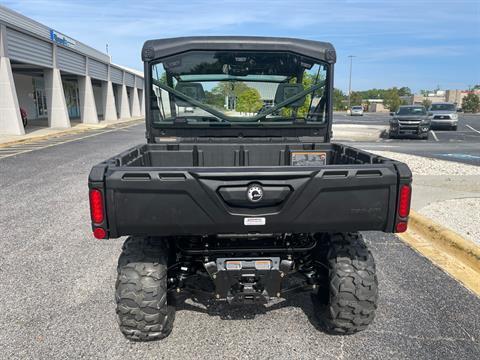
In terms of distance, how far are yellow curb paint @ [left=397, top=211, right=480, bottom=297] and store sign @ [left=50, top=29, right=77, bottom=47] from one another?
84.5 ft

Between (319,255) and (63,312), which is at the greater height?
(319,255)

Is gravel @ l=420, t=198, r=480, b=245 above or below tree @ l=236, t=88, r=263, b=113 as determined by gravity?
below

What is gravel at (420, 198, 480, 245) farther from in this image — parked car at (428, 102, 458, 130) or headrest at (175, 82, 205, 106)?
parked car at (428, 102, 458, 130)

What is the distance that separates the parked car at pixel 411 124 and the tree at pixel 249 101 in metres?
17.4

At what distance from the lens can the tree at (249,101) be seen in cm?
416

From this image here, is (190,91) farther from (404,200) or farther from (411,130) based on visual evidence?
(411,130)

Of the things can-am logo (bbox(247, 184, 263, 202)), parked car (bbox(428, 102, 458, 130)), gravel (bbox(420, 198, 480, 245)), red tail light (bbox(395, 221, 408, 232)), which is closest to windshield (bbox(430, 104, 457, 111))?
parked car (bbox(428, 102, 458, 130))

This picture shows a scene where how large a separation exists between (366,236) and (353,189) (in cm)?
313

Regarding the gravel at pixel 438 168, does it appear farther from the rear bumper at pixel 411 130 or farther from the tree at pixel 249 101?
the rear bumper at pixel 411 130

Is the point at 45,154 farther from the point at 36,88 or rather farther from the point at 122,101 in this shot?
the point at 122,101

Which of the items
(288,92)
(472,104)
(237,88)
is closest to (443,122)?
(288,92)

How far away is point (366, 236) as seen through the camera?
5.28 metres

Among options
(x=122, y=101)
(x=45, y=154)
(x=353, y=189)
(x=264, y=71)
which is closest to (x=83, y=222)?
(x=264, y=71)

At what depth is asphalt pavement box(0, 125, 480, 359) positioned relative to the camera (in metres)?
2.83
